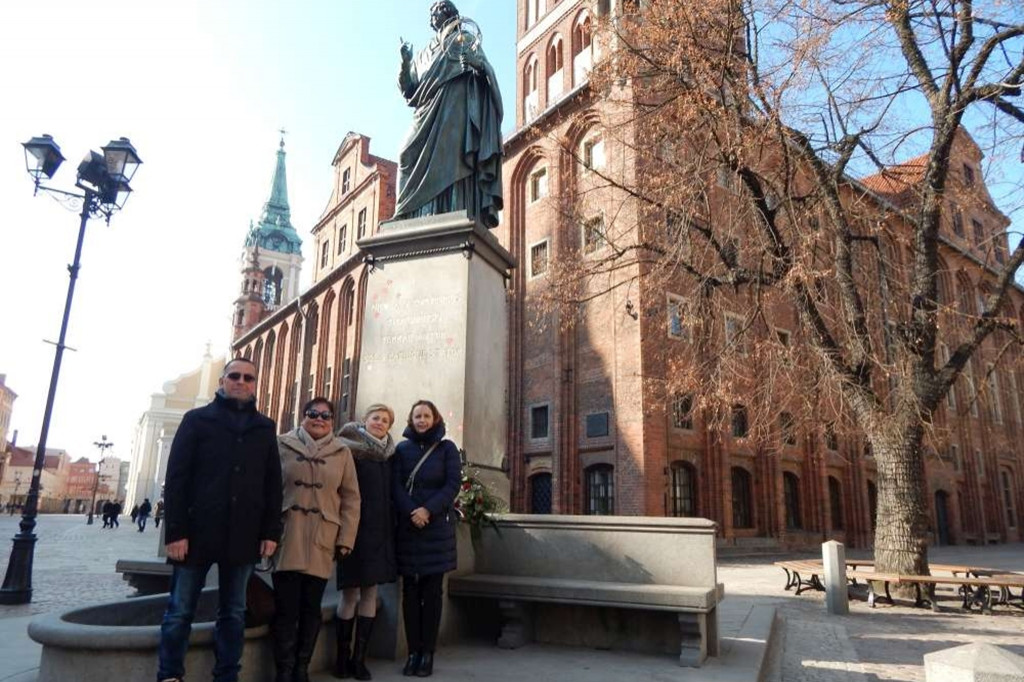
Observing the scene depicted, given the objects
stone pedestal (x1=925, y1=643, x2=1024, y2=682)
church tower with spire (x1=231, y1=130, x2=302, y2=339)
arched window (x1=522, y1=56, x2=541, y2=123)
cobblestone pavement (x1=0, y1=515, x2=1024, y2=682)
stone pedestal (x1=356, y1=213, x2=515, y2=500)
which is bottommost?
cobblestone pavement (x1=0, y1=515, x2=1024, y2=682)

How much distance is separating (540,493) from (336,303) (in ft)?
60.3

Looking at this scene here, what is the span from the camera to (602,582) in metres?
5.28

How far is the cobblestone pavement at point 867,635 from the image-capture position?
604cm

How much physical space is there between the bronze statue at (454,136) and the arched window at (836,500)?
74.0ft

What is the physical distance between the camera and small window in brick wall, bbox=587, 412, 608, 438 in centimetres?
2045

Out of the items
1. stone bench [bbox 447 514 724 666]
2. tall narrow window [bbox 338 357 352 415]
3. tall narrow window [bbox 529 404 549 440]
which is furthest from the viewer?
tall narrow window [bbox 338 357 352 415]

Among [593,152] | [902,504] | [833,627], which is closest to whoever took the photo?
[833,627]

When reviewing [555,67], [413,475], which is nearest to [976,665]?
[413,475]

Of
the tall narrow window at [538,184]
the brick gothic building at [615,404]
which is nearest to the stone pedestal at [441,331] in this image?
the brick gothic building at [615,404]

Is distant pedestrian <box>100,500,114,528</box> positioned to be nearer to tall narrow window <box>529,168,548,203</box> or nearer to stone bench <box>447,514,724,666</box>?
tall narrow window <box>529,168,548,203</box>

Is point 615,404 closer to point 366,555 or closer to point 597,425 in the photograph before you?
point 597,425

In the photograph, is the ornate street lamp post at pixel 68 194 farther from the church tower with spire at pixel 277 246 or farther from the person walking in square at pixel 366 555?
the church tower with spire at pixel 277 246

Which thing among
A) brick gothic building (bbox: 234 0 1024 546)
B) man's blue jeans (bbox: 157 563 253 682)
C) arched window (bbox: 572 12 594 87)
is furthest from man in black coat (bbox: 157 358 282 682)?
arched window (bbox: 572 12 594 87)

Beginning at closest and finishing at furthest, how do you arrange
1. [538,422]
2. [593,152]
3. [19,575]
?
1. [19,575]
2. [538,422]
3. [593,152]
